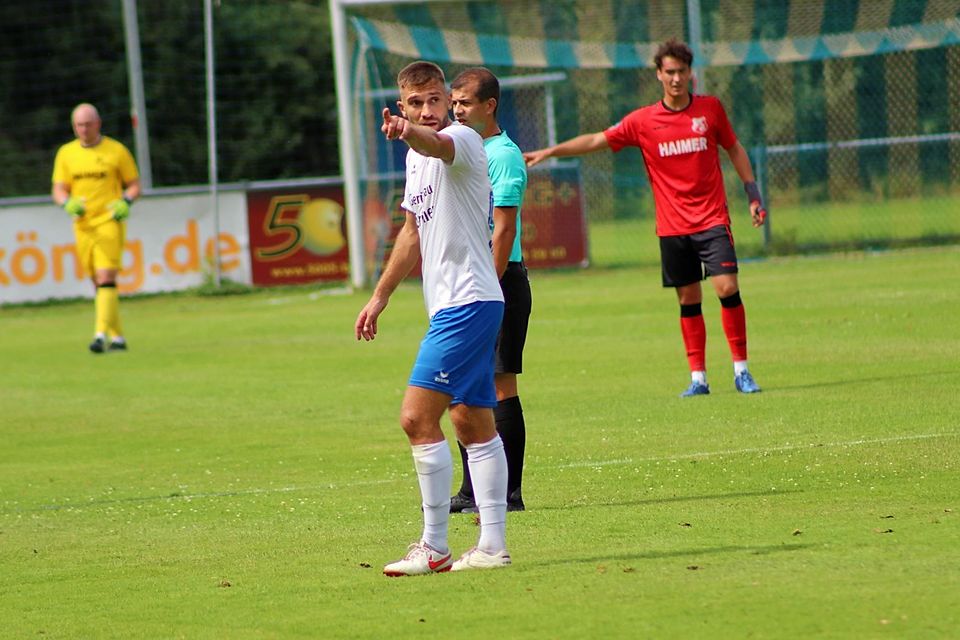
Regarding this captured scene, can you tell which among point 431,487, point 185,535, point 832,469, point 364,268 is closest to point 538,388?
point 832,469

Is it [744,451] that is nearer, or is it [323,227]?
[744,451]

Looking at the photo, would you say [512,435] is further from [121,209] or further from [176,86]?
[176,86]

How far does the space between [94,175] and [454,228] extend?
1231 centimetres

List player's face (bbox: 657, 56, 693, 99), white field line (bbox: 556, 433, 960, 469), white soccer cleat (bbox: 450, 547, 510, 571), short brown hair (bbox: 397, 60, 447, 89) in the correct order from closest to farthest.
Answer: short brown hair (bbox: 397, 60, 447, 89)
white soccer cleat (bbox: 450, 547, 510, 571)
white field line (bbox: 556, 433, 960, 469)
player's face (bbox: 657, 56, 693, 99)

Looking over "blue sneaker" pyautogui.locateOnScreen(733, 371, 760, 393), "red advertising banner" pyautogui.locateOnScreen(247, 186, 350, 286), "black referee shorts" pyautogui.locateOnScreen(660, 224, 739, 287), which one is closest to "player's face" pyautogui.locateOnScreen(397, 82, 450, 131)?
"blue sneaker" pyautogui.locateOnScreen(733, 371, 760, 393)

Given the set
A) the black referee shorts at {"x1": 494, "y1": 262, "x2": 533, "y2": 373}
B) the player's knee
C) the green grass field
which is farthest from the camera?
the player's knee

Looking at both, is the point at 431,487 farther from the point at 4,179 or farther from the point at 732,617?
the point at 4,179

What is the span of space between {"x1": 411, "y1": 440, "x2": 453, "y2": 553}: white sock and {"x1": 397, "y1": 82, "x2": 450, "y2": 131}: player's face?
1211mm

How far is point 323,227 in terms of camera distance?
24734 mm

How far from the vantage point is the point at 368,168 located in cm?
2366

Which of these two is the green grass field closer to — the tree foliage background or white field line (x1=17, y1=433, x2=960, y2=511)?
white field line (x1=17, y1=433, x2=960, y2=511)

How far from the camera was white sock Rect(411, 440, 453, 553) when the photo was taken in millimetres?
6152

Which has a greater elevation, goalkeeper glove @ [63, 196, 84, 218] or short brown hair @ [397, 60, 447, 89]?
short brown hair @ [397, 60, 447, 89]

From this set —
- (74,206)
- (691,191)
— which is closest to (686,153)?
(691,191)
